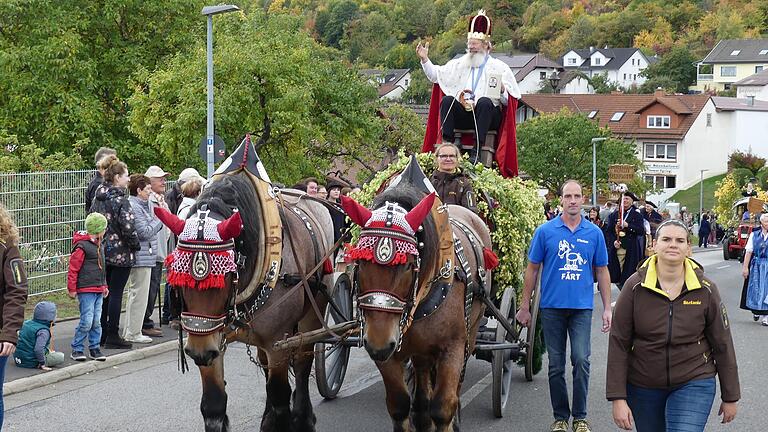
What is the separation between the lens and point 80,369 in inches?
394

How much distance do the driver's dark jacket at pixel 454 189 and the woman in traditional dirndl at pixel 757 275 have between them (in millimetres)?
8447

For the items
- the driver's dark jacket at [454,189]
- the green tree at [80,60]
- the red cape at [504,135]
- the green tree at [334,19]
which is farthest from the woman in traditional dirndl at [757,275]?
the green tree at [334,19]

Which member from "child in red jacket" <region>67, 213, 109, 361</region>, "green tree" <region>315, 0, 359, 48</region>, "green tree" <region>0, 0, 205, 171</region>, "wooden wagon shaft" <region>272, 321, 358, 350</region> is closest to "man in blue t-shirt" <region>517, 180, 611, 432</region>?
"wooden wagon shaft" <region>272, 321, 358, 350</region>

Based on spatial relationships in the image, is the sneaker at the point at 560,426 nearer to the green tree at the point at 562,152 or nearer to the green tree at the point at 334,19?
the green tree at the point at 562,152

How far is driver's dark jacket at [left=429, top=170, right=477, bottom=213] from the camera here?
8.64 m

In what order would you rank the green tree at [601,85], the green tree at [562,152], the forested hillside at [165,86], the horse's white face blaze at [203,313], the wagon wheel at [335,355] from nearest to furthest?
the horse's white face blaze at [203,313]
the wagon wheel at [335,355]
the forested hillside at [165,86]
the green tree at [562,152]
the green tree at [601,85]

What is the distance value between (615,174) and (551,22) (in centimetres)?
13206

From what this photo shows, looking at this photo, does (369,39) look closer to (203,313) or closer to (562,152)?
(562,152)

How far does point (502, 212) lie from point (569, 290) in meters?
1.26

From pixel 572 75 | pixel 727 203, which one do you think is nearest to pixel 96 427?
pixel 727 203

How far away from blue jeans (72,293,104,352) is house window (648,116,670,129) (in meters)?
75.8

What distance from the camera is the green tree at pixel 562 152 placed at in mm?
62656

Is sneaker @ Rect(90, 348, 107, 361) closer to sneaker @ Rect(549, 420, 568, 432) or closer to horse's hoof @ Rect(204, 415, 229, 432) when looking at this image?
horse's hoof @ Rect(204, 415, 229, 432)

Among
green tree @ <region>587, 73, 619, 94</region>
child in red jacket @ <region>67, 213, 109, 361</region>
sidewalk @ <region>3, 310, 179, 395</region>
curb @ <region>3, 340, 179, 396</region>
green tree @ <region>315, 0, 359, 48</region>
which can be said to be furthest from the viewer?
green tree @ <region>315, 0, 359, 48</region>
